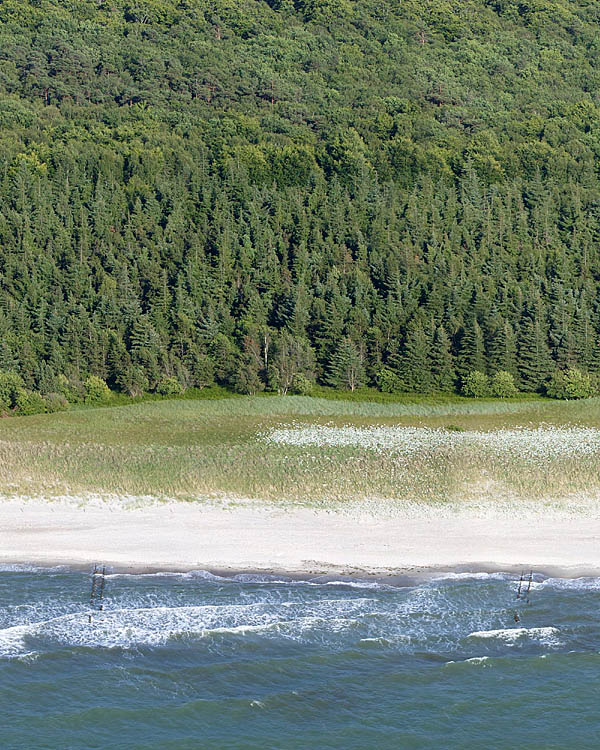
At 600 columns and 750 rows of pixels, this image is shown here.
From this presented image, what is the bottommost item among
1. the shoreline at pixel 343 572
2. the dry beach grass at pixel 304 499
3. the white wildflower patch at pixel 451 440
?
the shoreline at pixel 343 572

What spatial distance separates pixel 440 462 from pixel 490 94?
154620mm

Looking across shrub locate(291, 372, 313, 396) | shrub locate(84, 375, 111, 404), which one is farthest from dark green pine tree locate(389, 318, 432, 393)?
shrub locate(84, 375, 111, 404)

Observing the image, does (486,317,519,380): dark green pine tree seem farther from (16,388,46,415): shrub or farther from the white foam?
the white foam

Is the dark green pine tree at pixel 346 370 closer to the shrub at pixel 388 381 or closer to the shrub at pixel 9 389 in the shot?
the shrub at pixel 388 381

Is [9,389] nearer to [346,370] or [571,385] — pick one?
[346,370]

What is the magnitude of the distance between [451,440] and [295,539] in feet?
79.0

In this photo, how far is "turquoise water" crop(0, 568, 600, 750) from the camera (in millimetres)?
23609

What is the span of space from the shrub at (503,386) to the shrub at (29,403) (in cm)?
3960

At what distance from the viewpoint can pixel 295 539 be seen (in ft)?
115

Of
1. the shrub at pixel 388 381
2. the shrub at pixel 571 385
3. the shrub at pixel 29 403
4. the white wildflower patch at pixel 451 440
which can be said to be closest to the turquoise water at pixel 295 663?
the white wildflower patch at pixel 451 440

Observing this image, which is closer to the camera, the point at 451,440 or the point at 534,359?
the point at 451,440

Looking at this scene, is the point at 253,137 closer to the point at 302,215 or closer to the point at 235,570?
the point at 302,215

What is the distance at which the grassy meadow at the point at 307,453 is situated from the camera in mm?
41344

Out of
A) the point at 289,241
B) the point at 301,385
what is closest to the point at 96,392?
the point at 301,385
